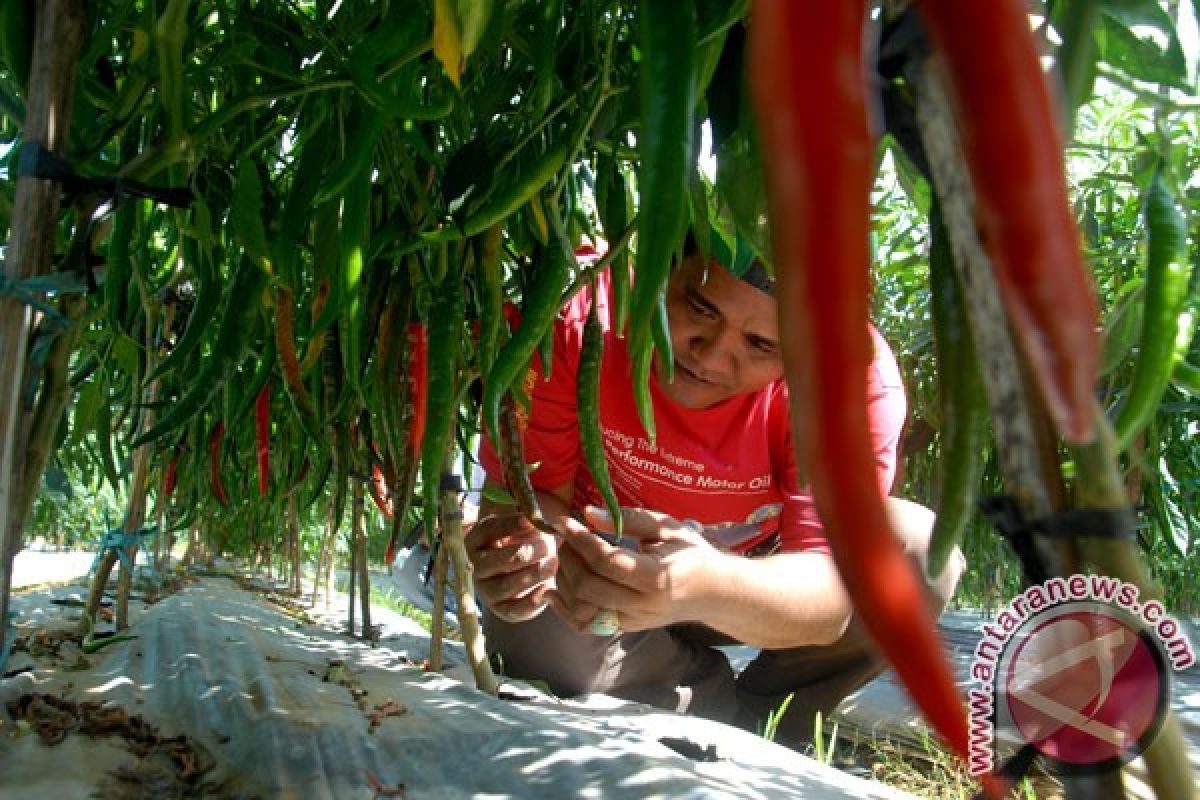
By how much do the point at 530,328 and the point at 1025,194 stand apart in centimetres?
50

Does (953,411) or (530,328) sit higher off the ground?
(530,328)

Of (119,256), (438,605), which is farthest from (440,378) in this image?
(438,605)

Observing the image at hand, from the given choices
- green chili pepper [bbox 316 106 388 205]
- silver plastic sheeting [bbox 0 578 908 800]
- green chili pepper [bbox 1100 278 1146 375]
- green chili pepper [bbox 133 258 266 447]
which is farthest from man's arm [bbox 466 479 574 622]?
green chili pepper [bbox 1100 278 1146 375]

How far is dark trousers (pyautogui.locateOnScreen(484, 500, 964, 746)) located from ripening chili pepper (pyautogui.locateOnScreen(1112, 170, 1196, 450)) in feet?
4.55

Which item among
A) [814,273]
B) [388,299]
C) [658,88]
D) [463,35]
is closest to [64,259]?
[388,299]

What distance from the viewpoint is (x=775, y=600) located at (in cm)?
131

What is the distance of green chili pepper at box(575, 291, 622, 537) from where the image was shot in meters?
0.74

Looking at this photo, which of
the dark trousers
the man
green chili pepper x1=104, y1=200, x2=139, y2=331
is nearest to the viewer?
green chili pepper x1=104, y1=200, x2=139, y2=331

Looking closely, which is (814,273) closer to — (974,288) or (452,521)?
(974,288)

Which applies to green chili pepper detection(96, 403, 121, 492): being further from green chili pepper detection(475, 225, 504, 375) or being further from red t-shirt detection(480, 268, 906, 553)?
green chili pepper detection(475, 225, 504, 375)

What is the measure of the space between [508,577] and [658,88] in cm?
101

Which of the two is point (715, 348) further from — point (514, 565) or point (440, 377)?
point (440, 377)

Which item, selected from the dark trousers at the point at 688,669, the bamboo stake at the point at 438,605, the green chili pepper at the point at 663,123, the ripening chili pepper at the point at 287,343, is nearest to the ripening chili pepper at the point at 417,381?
the ripening chili pepper at the point at 287,343

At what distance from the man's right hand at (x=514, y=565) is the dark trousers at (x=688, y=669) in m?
0.56
